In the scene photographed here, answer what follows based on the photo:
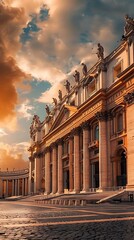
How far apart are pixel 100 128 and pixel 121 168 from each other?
6.97 metres

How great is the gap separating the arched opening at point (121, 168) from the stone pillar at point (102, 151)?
2.25 metres

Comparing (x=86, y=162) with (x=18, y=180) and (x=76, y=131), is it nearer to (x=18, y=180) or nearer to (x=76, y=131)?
(x=76, y=131)

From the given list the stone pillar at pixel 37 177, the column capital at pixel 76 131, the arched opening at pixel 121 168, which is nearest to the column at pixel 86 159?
the column capital at pixel 76 131

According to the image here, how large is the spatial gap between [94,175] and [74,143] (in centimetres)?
864

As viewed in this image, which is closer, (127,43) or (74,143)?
(127,43)

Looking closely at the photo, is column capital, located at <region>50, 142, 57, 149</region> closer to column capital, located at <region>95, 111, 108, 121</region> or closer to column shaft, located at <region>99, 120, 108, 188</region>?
column capital, located at <region>95, 111, 108, 121</region>

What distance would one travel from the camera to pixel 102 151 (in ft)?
159

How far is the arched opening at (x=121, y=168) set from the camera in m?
45.1

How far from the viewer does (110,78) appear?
1988 inches

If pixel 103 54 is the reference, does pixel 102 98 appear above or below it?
below

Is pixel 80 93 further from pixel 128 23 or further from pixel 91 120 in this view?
pixel 128 23

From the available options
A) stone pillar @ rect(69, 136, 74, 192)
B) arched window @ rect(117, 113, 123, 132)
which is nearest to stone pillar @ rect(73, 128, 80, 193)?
stone pillar @ rect(69, 136, 74, 192)

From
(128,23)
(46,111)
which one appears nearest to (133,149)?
(128,23)

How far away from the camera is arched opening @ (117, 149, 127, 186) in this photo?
45062 millimetres
